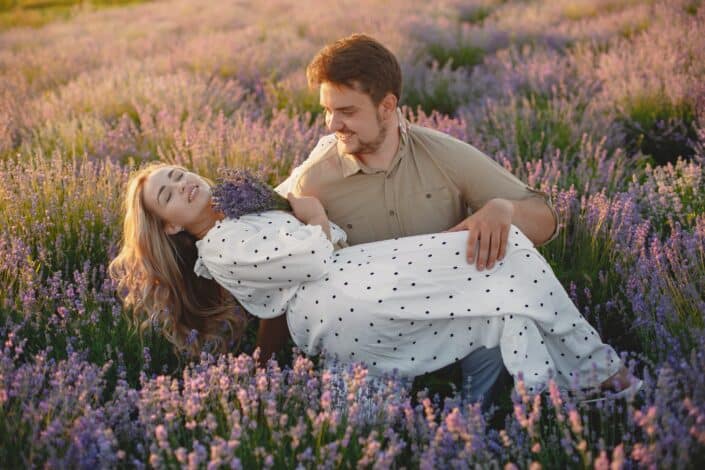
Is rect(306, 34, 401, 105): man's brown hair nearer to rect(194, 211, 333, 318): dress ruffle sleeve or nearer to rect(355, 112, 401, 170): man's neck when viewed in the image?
rect(355, 112, 401, 170): man's neck

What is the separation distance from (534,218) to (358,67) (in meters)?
0.98

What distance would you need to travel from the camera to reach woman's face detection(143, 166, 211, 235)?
2.93 metres

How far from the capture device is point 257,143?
443 cm

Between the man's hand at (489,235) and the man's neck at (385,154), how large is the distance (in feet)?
1.83

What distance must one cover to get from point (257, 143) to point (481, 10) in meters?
8.04

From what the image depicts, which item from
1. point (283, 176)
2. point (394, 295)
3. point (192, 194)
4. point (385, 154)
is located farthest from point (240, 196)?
point (283, 176)

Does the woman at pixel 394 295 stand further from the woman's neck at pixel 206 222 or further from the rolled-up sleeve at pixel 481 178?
the rolled-up sleeve at pixel 481 178

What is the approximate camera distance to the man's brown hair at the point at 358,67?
111 inches

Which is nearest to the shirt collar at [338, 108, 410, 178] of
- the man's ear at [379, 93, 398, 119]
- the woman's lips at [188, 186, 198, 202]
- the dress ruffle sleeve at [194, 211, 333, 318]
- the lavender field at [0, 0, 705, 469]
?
the man's ear at [379, 93, 398, 119]

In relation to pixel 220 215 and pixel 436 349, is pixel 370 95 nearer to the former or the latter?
pixel 220 215

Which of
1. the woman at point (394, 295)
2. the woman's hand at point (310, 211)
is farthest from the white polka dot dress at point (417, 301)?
the woman's hand at point (310, 211)

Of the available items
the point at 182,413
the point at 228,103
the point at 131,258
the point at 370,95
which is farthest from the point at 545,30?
the point at 182,413

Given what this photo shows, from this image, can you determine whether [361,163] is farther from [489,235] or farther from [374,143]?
[489,235]

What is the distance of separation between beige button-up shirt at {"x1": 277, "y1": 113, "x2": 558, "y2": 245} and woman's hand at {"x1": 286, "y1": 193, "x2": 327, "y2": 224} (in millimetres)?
167
